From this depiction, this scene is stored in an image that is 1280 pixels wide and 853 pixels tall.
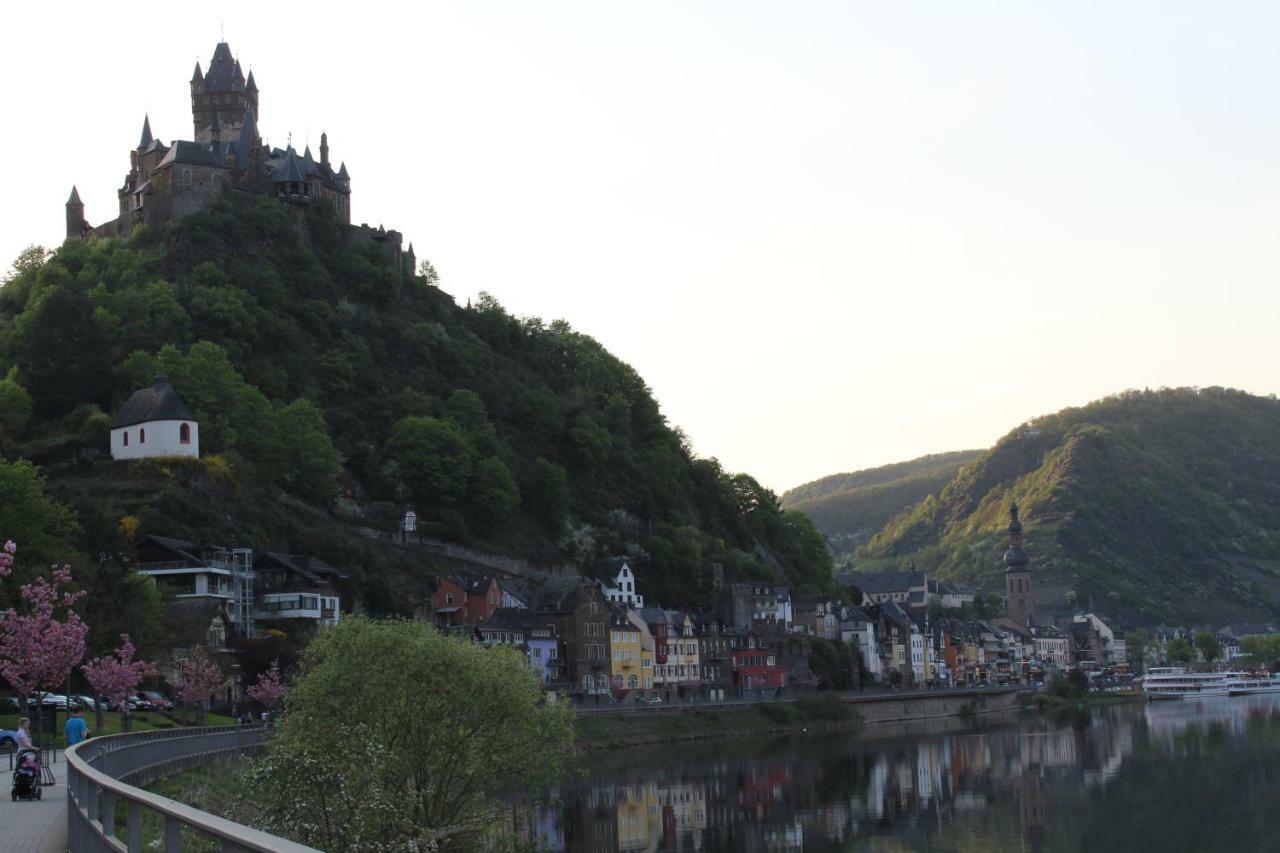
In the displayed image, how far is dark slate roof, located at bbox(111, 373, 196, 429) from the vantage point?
338 feet

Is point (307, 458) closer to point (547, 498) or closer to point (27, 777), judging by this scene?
point (547, 498)

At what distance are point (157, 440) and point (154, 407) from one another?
2316 mm

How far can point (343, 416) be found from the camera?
129 metres

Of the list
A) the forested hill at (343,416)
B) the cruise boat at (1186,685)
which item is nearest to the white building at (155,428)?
the forested hill at (343,416)

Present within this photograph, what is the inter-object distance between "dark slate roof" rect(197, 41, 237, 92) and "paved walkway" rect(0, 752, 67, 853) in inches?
4952

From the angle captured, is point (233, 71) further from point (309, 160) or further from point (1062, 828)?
point (1062, 828)

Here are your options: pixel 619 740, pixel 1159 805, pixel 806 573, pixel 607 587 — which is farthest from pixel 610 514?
pixel 1159 805

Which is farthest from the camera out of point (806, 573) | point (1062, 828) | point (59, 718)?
point (806, 573)

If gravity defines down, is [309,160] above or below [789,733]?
above

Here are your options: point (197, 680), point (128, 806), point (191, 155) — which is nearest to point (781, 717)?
point (197, 680)

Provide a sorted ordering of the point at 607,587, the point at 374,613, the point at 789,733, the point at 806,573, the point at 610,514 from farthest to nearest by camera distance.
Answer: the point at 806,573 < the point at 610,514 < the point at 607,587 < the point at 789,733 < the point at 374,613

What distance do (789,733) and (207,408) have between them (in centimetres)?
4362

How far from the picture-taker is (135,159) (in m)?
146

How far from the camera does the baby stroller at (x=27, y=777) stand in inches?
1168
